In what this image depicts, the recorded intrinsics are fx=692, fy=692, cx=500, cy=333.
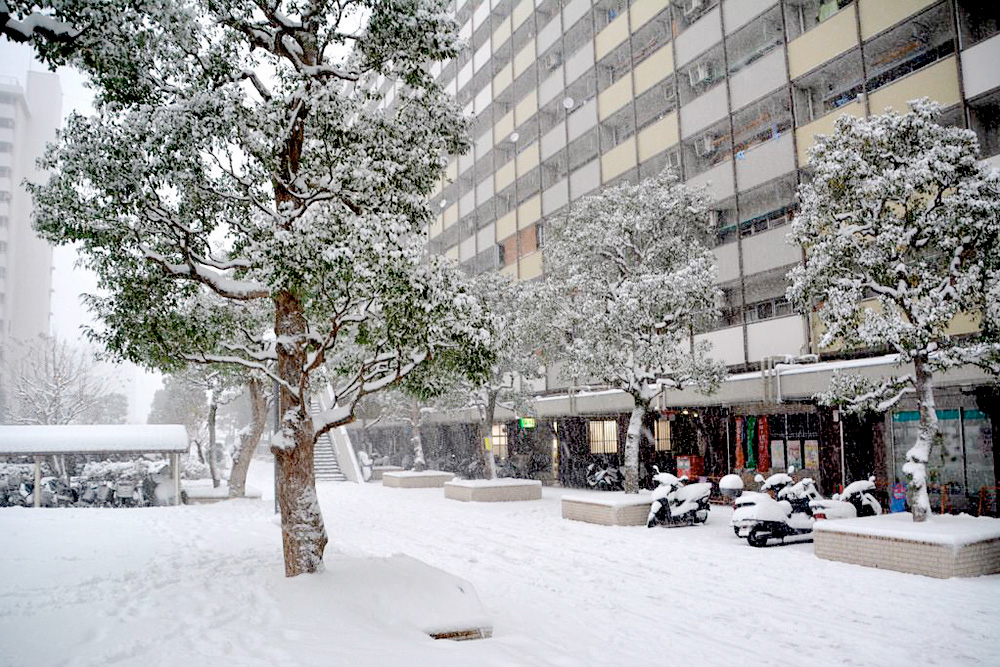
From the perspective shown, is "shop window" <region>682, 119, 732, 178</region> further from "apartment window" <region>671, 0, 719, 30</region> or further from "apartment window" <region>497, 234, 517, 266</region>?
"apartment window" <region>497, 234, 517, 266</region>

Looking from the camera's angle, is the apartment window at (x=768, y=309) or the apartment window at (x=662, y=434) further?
the apartment window at (x=662, y=434)

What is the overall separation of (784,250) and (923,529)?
33.9 ft

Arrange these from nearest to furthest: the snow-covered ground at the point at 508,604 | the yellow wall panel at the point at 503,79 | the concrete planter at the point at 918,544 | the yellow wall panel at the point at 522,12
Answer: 1. the snow-covered ground at the point at 508,604
2. the concrete planter at the point at 918,544
3. the yellow wall panel at the point at 522,12
4. the yellow wall panel at the point at 503,79

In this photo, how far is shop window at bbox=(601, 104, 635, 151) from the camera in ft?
86.0

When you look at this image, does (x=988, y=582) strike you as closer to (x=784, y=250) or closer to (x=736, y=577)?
(x=736, y=577)

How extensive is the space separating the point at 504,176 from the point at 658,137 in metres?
12.2

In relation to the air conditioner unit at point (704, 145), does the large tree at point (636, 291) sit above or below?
below

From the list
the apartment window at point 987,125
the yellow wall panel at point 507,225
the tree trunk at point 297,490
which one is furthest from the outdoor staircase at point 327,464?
the apartment window at point 987,125

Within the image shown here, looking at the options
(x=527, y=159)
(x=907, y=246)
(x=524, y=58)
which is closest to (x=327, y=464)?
(x=527, y=159)

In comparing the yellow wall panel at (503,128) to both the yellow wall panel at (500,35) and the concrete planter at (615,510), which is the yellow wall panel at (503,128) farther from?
the concrete planter at (615,510)

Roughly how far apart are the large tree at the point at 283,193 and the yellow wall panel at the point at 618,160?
54.7ft

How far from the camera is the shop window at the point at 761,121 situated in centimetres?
2030

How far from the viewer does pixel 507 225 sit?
33.6m

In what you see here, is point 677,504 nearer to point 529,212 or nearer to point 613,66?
point 529,212
